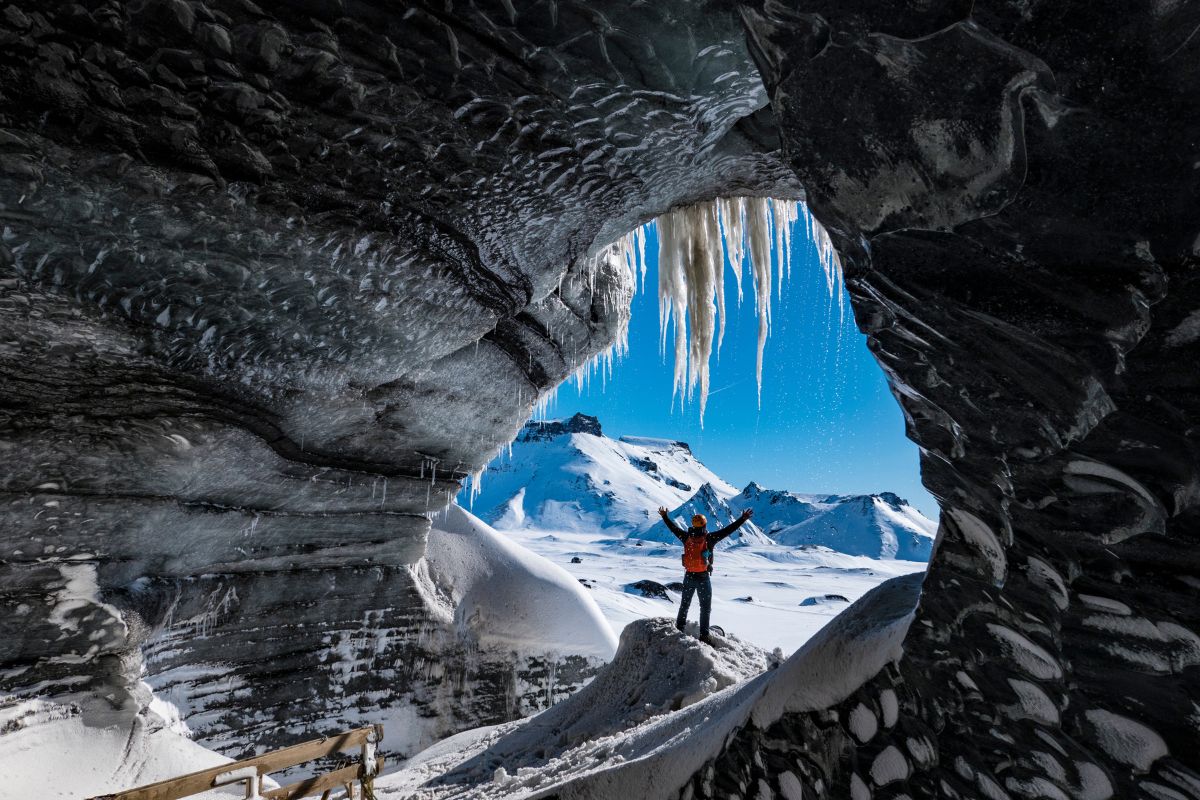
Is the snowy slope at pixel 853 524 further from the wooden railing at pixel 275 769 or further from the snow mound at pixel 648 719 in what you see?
the wooden railing at pixel 275 769

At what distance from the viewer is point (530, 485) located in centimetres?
6656

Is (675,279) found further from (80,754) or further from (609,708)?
(80,754)

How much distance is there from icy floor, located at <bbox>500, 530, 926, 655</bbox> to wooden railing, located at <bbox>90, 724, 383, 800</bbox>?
2.65m

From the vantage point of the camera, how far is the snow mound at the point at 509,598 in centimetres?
648

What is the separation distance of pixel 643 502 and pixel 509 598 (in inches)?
2157

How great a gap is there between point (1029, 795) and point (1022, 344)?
85 cm

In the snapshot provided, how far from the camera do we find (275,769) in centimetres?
278

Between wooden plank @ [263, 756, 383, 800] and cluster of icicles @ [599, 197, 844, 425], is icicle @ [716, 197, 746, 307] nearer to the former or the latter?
cluster of icicles @ [599, 197, 844, 425]

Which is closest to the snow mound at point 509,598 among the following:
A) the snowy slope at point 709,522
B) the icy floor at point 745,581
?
the icy floor at point 745,581

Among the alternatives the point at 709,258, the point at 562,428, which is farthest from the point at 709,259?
the point at 562,428

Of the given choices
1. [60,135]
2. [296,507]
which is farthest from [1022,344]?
[296,507]

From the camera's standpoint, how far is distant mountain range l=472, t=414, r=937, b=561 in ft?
153

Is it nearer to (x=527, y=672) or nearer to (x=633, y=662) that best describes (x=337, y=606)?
(x=527, y=672)

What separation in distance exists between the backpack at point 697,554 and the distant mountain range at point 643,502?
34014 millimetres
